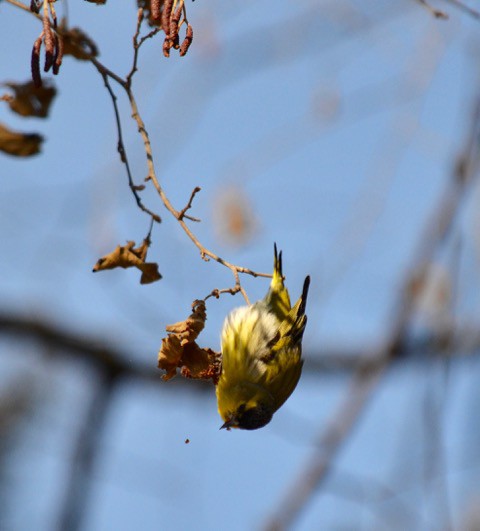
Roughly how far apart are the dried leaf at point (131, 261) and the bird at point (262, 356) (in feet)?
3.21

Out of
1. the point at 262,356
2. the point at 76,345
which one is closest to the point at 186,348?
the point at 262,356

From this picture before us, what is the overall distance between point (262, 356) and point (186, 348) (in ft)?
4.06

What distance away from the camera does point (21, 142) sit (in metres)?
2.24

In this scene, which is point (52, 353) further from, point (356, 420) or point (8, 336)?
point (356, 420)

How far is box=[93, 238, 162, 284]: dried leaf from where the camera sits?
6.56 ft

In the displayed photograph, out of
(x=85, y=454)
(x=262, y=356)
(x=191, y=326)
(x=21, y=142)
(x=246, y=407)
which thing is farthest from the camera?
(x=85, y=454)

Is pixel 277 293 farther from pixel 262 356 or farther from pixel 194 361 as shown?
pixel 194 361

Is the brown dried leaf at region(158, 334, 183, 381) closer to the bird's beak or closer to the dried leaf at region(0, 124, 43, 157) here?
the dried leaf at region(0, 124, 43, 157)

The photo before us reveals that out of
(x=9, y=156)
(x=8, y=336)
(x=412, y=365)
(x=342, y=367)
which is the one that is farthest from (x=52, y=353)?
(x=9, y=156)

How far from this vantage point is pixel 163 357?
195 centimetres

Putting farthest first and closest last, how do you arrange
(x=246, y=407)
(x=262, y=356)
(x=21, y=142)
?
(x=246, y=407), (x=262, y=356), (x=21, y=142)

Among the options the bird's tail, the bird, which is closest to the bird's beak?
the bird

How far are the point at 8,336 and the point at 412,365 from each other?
254cm

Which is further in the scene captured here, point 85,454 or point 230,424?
point 85,454
